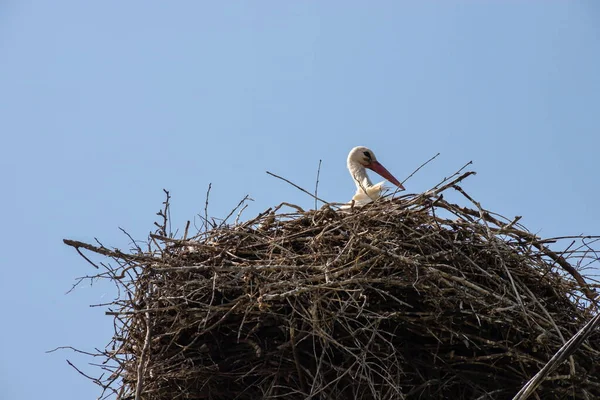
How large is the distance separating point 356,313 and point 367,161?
113 inches

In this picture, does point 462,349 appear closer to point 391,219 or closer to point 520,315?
point 520,315

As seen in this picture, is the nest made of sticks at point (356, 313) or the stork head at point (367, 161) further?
the stork head at point (367, 161)

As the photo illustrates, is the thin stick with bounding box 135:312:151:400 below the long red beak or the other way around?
below

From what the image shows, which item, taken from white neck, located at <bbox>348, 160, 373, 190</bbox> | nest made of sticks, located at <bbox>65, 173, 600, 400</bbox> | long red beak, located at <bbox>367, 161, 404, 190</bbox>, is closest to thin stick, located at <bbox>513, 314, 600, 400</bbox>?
nest made of sticks, located at <bbox>65, 173, 600, 400</bbox>

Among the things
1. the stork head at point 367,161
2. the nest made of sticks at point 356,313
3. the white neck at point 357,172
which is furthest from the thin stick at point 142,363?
the stork head at point 367,161

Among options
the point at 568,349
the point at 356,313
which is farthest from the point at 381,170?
the point at 568,349

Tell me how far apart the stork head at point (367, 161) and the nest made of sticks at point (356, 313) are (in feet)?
7.61

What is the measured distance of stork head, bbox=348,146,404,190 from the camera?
6598 mm

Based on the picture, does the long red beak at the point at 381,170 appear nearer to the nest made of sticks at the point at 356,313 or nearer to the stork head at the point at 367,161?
the stork head at the point at 367,161

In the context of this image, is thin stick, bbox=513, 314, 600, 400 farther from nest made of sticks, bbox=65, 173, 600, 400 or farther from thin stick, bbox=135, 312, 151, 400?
thin stick, bbox=135, 312, 151, 400

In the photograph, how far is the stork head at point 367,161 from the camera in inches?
260

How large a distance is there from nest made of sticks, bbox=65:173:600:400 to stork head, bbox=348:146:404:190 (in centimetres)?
232

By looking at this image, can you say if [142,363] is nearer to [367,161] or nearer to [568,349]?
[568,349]

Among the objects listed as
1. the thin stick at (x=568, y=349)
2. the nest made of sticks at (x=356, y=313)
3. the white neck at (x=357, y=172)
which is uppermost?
the white neck at (x=357, y=172)
